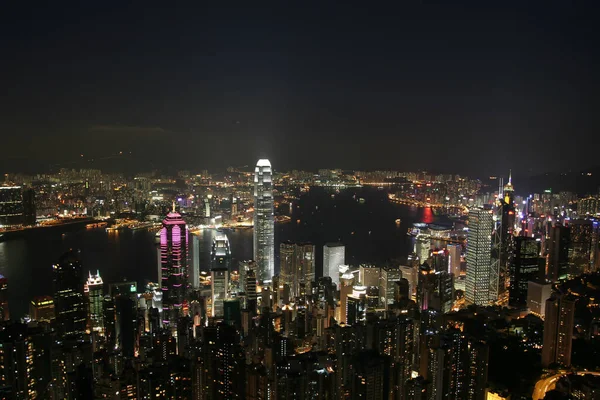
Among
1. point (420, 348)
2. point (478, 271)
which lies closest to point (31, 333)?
point (420, 348)

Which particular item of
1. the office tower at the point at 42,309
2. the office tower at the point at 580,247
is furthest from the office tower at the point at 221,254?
the office tower at the point at 580,247

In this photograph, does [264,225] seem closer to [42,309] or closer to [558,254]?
[42,309]

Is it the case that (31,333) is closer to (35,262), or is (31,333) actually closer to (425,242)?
(35,262)

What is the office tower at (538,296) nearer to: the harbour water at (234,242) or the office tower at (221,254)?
the harbour water at (234,242)

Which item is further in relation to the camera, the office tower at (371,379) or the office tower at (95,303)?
the office tower at (95,303)

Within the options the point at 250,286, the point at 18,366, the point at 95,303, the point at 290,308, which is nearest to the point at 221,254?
the point at 250,286

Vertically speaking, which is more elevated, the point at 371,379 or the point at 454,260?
the point at 371,379
